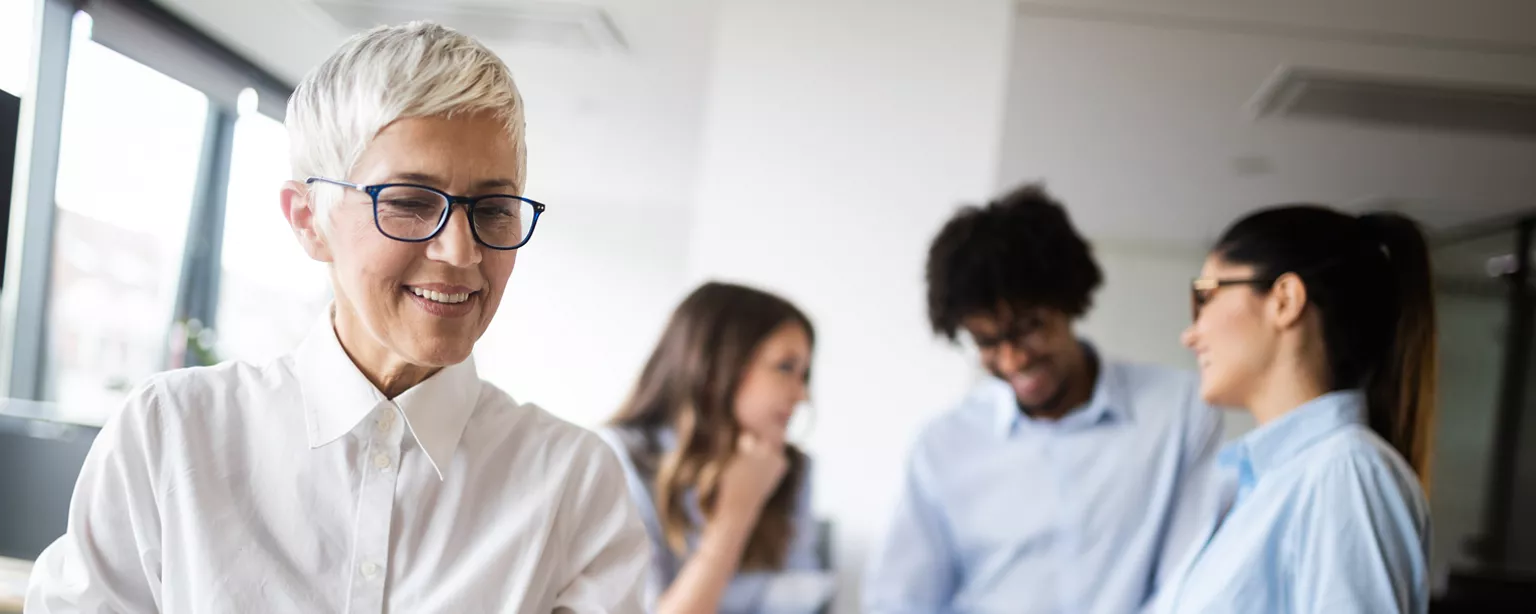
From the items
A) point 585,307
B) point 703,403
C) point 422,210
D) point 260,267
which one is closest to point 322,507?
point 422,210

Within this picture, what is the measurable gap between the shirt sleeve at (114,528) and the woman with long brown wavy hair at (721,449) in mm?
873

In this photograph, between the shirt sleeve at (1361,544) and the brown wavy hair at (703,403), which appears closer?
the shirt sleeve at (1361,544)

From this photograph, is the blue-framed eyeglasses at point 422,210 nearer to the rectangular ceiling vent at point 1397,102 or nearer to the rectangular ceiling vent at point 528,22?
the rectangular ceiling vent at point 528,22

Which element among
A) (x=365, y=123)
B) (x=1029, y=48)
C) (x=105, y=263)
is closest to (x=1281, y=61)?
(x=1029, y=48)

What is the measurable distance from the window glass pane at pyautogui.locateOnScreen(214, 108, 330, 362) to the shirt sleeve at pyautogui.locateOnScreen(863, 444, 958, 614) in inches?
41.8

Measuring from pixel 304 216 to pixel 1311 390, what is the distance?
1.21 m

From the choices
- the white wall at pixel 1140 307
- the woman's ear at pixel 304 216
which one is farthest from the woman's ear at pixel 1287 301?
the woman's ear at pixel 304 216

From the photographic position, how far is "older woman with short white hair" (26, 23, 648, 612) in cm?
64

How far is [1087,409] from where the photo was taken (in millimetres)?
1575

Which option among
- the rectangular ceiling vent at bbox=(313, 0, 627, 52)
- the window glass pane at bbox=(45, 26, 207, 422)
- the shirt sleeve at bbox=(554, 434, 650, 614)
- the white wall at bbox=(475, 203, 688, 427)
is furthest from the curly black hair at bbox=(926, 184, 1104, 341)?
the window glass pane at bbox=(45, 26, 207, 422)

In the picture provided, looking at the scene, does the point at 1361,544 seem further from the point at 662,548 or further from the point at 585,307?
the point at 585,307

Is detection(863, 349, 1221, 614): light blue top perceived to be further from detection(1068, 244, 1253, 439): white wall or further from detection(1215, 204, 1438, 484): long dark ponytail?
detection(1215, 204, 1438, 484): long dark ponytail

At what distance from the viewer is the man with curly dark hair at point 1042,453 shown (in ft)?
4.99

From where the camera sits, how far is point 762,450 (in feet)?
5.47
